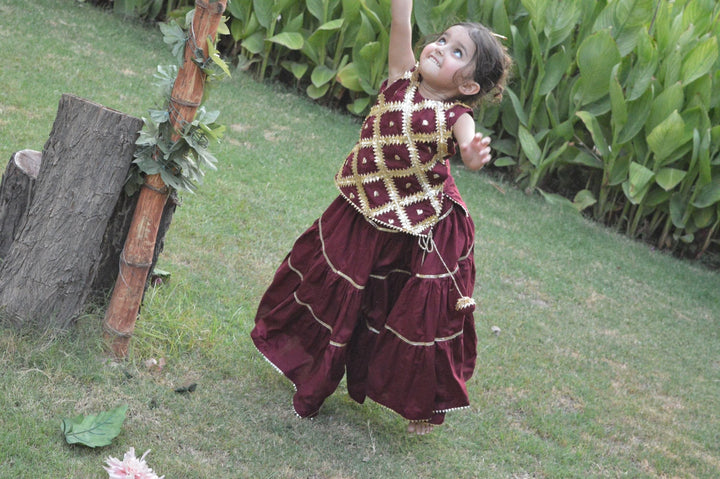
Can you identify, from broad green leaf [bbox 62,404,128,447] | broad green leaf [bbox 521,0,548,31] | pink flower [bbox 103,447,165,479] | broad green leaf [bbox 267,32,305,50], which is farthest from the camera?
broad green leaf [bbox 267,32,305,50]

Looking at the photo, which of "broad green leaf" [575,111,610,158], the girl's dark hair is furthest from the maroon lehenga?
"broad green leaf" [575,111,610,158]

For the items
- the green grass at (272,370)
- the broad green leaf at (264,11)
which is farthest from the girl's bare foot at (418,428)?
the broad green leaf at (264,11)

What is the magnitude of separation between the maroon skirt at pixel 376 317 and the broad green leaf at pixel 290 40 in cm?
443

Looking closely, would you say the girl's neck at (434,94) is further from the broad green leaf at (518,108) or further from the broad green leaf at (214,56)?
the broad green leaf at (518,108)

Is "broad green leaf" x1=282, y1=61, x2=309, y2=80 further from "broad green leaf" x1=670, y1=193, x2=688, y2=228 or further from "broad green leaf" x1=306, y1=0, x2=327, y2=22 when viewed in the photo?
"broad green leaf" x1=670, y1=193, x2=688, y2=228

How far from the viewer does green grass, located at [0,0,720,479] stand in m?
2.84

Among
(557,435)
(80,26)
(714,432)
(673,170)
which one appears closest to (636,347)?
(714,432)

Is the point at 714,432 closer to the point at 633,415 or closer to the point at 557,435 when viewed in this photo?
the point at 633,415

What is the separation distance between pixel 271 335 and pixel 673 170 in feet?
15.0

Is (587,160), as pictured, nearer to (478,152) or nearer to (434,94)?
(434,94)

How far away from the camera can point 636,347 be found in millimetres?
4871

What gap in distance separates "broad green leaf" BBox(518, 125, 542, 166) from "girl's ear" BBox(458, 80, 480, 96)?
4.22 metres

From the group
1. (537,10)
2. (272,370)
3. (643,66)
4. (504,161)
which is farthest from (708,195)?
(272,370)

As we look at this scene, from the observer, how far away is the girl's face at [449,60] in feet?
9.37
